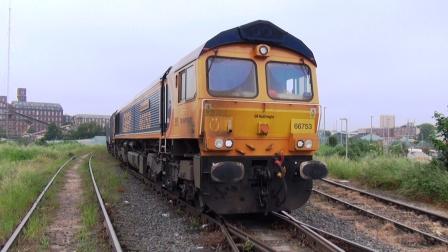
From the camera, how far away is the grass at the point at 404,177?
487 inches

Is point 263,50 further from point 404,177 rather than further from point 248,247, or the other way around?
point 404,177

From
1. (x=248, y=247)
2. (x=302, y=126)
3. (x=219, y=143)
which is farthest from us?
(x=302, y=126)

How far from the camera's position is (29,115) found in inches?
3123

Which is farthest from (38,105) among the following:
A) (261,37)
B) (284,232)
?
(284,232)

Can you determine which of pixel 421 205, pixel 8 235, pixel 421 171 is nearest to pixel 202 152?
pixel 8 235

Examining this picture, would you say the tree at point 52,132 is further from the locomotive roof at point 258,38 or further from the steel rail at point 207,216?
the locomotive roof at point 258,38

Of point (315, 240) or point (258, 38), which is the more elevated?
point (258, 38)

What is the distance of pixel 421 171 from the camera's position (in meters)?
13.4

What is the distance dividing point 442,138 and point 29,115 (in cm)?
7542

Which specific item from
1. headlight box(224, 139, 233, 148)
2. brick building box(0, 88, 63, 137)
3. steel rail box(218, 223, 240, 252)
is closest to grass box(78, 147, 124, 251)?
steel rail box(218, 223, 240, 252)

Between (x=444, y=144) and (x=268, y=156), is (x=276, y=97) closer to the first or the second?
(x=268, y=156)

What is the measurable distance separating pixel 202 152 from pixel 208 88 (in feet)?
3.76

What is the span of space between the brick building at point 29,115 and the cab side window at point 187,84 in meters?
53.5

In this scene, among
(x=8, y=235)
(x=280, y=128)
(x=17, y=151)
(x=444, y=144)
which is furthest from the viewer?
(x=17, y=151)
